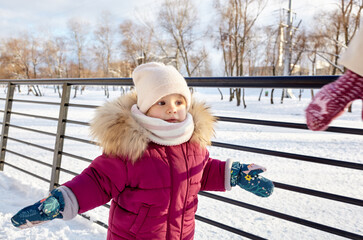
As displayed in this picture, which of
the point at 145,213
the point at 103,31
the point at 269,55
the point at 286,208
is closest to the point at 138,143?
the point at 145,213

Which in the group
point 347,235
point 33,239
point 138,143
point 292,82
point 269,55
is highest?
point 269,55

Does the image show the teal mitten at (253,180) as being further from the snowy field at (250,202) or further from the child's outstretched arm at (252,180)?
the snowy field at (250,202)

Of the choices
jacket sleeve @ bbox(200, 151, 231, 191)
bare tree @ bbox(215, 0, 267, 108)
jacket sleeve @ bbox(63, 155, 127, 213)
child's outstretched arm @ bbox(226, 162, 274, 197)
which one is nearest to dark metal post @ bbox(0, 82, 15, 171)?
jacket sleeve @ bbox(63, 155, 127, 213)

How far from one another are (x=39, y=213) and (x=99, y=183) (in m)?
0.25

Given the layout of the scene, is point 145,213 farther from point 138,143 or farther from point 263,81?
point 263,81

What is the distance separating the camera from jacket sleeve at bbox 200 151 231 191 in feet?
4.71

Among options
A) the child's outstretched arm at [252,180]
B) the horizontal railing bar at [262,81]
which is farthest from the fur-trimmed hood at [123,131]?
the horizontal railing bar at [262,81]

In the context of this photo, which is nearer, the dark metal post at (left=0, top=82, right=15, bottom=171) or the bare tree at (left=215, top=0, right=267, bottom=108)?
the dark metal post at (left=0, top=82, right=15, bottom=171)

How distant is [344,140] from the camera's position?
7.74 meters

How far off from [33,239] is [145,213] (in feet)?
4.42

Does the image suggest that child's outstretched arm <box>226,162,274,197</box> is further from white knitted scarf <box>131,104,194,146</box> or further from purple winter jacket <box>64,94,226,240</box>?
white knitted scarf <box>131,104,194,146</box>

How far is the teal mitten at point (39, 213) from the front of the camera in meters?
1.05

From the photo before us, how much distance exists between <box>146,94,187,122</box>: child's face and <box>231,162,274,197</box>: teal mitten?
0.40 metres

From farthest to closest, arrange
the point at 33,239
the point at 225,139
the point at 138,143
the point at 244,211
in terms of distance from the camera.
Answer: the point at 225,139
the point at 244,211
the point at 33,239
the point at 138,143
